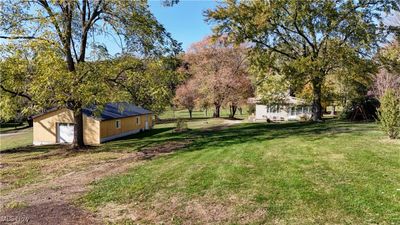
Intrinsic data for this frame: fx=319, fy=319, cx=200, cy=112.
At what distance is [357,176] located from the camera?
8.27 m

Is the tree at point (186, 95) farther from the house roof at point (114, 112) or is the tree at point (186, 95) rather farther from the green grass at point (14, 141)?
the green grass at point (14, 141)

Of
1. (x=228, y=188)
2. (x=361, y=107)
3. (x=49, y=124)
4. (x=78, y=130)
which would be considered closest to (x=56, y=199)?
(x=228, y=188)

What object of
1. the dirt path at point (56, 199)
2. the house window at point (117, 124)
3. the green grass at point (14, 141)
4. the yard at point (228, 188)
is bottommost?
the green grass at point (14, 141)

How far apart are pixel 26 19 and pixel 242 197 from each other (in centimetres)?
1448

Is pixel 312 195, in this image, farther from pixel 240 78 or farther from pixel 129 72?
pixel 240 78

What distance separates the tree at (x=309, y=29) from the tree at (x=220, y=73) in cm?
1757

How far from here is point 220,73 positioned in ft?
A: 147

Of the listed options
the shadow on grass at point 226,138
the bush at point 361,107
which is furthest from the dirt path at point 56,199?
the bush at point 361,107

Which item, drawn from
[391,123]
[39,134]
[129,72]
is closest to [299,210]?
[391,123]

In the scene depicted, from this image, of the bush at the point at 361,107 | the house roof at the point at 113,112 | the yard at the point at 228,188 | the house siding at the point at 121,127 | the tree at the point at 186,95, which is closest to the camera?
the yard at the point at 228,188

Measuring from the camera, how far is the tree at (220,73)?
147ft

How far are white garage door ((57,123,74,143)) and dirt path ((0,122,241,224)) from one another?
14.9 m

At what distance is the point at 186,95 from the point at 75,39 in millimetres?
33644

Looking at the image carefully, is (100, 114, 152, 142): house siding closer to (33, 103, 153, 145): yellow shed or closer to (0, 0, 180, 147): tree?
(33, 103, 153, 145): yellow shed
